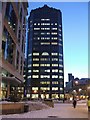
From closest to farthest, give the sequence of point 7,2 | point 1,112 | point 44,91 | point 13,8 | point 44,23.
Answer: point 1,112
point 7,2
point 13,8
point 44,91
point 44,23

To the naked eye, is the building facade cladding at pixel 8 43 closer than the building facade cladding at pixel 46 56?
Yes

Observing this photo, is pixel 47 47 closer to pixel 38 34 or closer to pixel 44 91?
pixel 38 34

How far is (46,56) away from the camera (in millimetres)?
178875

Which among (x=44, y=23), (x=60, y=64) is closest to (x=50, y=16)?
(x=44, y=23)

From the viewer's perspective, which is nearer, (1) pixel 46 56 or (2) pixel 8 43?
(2) pixel 8 43

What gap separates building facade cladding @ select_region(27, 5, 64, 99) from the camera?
559ft

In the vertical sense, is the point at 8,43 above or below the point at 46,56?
below

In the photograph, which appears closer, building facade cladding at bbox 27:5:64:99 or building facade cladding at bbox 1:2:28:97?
building facade cladding at bbox 1:2:28:97

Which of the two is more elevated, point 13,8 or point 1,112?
point 13,8

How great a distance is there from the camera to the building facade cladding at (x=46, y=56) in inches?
6708

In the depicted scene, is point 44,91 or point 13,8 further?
point 44,91

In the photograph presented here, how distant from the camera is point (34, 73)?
176875mm

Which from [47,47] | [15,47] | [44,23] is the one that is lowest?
[15,47]

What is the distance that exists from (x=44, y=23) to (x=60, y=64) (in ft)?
118
